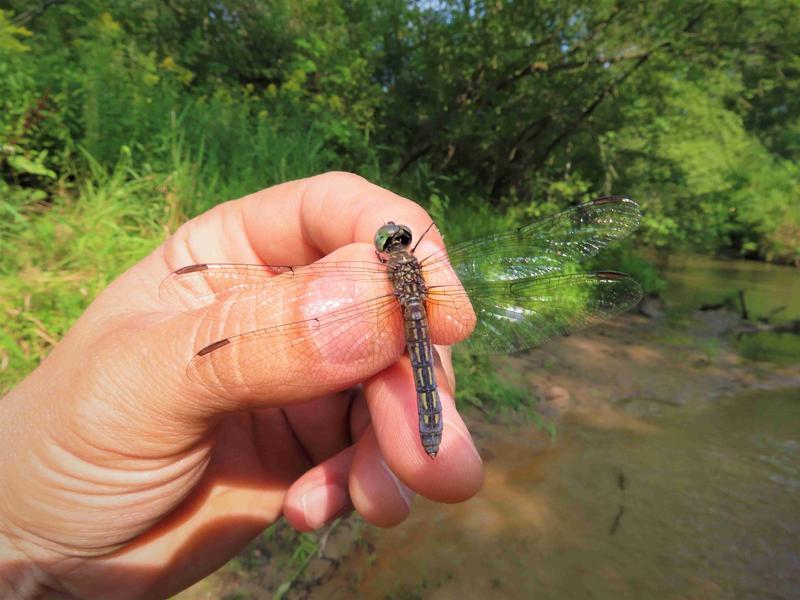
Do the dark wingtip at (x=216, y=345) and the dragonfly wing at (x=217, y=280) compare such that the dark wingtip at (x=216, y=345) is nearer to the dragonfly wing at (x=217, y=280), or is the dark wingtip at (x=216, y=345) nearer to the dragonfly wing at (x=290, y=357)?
the dragonfly wing at (x=290, y=357)

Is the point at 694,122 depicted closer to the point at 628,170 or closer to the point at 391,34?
the point at 628,170

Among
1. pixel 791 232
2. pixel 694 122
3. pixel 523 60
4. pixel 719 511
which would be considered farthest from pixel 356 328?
pixel 791 232

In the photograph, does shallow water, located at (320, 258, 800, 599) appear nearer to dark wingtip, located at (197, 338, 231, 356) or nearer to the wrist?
the wrist

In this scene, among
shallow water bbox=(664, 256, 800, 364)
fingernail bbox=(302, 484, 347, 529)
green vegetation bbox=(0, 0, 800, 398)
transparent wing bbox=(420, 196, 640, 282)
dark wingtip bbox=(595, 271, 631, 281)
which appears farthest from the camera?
shallow water bbox=(664, 256, 800, 364)

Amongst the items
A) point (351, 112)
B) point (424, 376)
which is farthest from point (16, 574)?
point (351, 112)

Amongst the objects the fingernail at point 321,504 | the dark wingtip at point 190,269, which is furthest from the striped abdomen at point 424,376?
the dark wingtip at point 190,269

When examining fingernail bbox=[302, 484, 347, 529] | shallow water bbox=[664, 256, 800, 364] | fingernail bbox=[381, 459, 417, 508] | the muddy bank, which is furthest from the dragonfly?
shallow water bbox=[664, 256, 800, 364]
